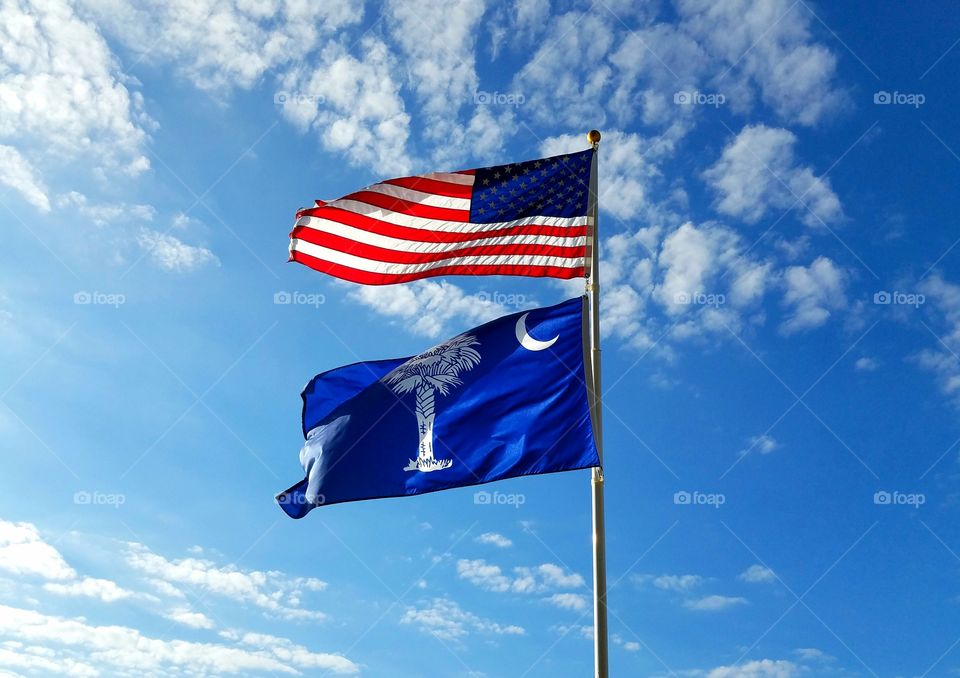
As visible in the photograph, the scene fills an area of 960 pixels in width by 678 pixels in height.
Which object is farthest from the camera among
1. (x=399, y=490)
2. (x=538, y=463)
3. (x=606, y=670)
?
(x=399, y=490)

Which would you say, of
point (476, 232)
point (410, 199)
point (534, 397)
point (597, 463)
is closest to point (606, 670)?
point (597, 463)

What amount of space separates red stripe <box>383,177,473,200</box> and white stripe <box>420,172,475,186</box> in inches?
1.6

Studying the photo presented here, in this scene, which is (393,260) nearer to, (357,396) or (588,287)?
(357,396)

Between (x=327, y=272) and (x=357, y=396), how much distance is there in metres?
2.24

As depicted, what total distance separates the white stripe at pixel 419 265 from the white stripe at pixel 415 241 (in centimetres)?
23

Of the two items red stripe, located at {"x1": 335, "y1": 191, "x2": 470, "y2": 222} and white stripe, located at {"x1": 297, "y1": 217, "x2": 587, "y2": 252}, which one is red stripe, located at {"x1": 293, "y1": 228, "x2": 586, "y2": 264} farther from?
red stripe, located at {"x1": 335, "y1": 191, "x2": 470, "y2": 222}

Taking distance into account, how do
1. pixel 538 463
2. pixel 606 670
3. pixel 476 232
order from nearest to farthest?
pixel 606 670, pixel 538 463, pixel 476 232

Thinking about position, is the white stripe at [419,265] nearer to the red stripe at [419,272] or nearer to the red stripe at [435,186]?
the red stripe at [419,272]

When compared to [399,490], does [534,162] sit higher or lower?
higher

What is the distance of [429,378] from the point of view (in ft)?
53.4

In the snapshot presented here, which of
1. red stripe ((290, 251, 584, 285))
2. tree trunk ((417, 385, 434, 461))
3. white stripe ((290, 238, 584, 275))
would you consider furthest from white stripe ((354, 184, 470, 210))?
tree trunk ((417, 385, 434, 461))

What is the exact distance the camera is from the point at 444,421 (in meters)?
15.7

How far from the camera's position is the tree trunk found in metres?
15.6

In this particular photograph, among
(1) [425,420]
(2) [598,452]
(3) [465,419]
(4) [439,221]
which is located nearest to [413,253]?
(4) [439,221]
